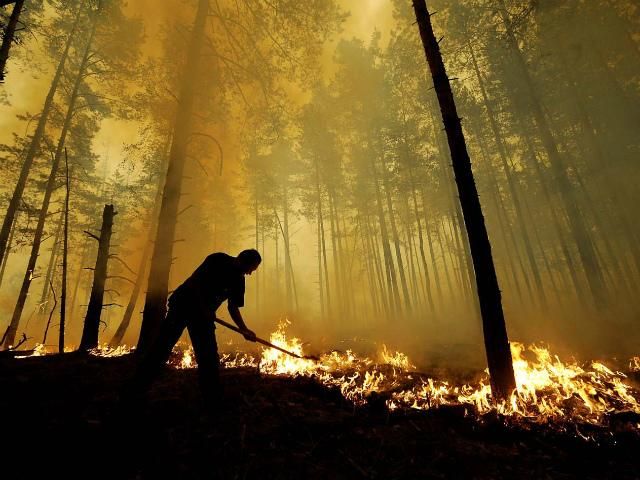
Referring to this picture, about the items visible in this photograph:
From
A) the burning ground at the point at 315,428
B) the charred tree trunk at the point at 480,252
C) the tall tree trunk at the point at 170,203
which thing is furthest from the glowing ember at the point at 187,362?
the charred tree trunk at the point at 480,252

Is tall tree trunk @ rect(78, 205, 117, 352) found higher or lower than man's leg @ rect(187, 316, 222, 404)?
higher

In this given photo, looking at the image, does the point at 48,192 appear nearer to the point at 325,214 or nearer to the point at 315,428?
the point at 315,428

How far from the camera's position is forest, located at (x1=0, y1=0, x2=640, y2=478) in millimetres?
3314

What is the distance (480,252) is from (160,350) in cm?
501

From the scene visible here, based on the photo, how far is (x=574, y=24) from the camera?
51.4 ft

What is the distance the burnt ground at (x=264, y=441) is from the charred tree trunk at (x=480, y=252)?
4.05 feet

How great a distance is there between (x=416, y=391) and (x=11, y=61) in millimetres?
19663

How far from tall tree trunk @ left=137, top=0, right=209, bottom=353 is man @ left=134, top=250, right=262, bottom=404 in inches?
133

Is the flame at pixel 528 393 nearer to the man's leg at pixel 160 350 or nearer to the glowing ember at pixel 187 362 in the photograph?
the glowing ember at pixel 187 362

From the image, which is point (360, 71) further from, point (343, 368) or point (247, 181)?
point (343, 368)

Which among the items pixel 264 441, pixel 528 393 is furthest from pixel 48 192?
pixel 528 393

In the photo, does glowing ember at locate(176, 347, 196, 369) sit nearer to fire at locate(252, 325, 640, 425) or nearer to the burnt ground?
fire at locate(252, 325, 640, 425)

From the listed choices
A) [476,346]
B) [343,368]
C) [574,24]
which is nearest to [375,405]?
[343,368]

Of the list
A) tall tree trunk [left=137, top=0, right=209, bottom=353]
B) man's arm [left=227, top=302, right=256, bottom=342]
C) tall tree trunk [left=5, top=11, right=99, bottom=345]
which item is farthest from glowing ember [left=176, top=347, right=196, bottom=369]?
tall tree trunk [left=5, top=11, right=99, bottom=345]
